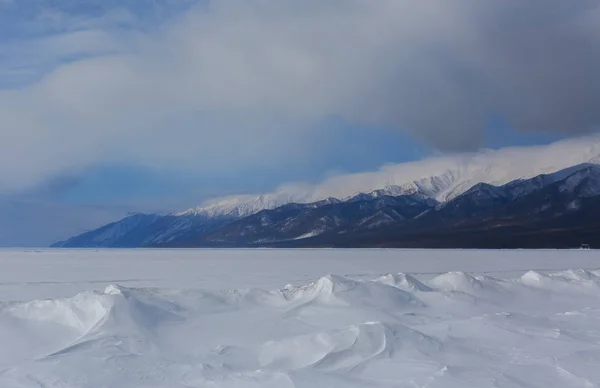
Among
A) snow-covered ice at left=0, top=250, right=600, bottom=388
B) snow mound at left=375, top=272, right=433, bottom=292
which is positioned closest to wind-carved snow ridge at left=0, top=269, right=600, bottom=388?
snow-covered ice at left=0, top=250, right=600, bottom=388

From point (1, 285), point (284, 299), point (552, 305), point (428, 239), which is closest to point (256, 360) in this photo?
point (284, 299)

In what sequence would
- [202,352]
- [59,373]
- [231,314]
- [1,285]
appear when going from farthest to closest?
[1,285] < [231,314] < [202,352] < [59,373]

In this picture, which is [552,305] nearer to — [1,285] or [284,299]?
[284,299]

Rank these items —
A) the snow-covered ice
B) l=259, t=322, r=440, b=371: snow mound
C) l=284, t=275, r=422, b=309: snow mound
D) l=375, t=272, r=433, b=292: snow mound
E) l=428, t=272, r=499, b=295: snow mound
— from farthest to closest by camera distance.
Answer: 1. l=428, t=272, r=499, b=295: snow mound
2. l=375, t=272, r=433, b=292: snow mound
3. l=284, t=275, r=422, b=309: snow mound
4. l=259, t=322, r=440, b=371: snow mound
5. the snow-covered ice

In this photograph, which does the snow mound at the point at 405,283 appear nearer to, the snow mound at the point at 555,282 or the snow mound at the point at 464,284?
the snow mound at the point at 464,284

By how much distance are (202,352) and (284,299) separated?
Answer: 420cm

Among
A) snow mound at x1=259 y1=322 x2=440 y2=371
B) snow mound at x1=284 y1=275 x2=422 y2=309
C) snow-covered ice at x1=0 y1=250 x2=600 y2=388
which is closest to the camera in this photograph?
snow-covered ice at x1=0 y1=250 x2=600 y2=388

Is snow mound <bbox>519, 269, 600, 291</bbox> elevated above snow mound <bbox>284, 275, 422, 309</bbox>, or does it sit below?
below

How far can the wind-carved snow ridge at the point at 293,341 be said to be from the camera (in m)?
8.81

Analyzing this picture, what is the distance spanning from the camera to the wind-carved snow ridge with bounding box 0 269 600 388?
347 inches

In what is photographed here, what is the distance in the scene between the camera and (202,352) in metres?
10.3

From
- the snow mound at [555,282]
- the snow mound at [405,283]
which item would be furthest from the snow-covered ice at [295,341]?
the snow mound at [555,282]

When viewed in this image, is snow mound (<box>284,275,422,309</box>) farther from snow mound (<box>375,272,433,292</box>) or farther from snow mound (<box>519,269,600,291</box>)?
snow mound (<box>519,269,600,291</box>)

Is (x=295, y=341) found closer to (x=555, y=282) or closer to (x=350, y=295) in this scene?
(x=350, y=295)
